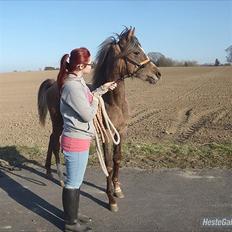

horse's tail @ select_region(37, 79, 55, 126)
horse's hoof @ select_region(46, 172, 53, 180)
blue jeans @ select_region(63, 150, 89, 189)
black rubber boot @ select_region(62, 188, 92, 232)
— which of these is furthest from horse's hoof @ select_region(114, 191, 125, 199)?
→ horse's tail @ select_region(37, 79, 55, 126)

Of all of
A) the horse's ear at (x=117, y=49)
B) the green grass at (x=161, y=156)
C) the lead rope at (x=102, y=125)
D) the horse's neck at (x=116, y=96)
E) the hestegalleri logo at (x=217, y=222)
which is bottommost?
the hestegalleri logo at (x=217, y=222)

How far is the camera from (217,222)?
16.3ft

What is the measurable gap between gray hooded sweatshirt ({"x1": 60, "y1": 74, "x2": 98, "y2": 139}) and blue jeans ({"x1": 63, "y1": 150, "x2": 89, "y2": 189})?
0.22 metres

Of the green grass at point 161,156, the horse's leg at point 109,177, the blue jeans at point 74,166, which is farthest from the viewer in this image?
the green grass at point 161,156

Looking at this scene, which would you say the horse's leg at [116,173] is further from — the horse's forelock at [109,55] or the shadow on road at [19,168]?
the horse's forelock at [109,55]

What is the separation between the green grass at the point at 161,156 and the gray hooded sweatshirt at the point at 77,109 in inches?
113

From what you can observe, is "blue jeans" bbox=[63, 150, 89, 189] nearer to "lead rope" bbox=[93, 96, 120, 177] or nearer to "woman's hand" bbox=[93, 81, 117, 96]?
"lead rope" bbox=[93, 96, 120, 177]

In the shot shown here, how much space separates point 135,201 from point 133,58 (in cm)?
202

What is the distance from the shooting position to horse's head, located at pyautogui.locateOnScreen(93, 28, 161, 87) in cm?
587

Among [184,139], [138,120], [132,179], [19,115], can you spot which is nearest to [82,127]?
[132,179]

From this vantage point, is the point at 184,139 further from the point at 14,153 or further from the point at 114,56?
the point at 114,56

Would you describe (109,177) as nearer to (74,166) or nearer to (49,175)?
(74,166)

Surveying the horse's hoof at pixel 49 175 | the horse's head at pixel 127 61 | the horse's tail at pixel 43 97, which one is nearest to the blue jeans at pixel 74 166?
the horse's head at pixel 127 61

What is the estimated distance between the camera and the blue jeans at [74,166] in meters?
4.74
